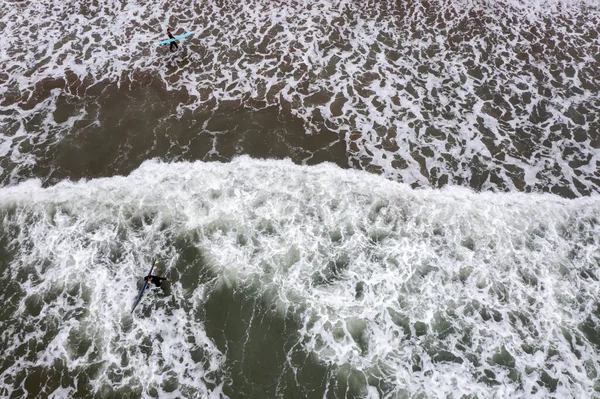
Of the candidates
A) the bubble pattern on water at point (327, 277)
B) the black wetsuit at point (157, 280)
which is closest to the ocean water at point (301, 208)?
the bubble pattern on water at point (327, 277)

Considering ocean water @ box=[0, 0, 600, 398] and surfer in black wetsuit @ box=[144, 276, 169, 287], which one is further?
surfer in black wetsuit @ box=[144, 276, 169, 287]

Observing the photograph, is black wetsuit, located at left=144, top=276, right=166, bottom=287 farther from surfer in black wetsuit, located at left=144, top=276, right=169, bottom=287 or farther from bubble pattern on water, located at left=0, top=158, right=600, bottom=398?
bubble pattern on water, located at left=0, top=158, right=600, bottom=398

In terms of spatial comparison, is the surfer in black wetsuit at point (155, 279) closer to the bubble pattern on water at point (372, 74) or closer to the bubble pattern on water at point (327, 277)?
the bubble pattern on water at point (327, 277)

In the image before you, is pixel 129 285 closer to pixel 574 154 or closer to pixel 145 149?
pixel 145 149

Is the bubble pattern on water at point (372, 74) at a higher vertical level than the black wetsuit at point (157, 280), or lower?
higher

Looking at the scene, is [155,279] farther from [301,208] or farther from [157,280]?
[301,208]

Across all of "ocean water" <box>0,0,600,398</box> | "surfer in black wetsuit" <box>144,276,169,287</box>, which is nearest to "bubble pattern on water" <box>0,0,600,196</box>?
"ocean water" <box>0,0,600,398</box>
